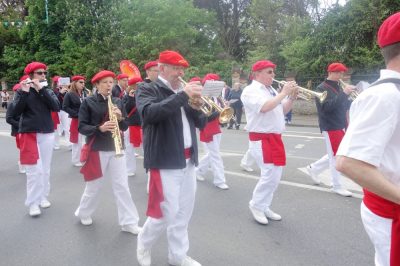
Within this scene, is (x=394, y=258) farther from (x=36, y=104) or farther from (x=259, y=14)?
(x=259, y=14)

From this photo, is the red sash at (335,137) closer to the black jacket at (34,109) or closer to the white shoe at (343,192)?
the white shoe at (343,192)

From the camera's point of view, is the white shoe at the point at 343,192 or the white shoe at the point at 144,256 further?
the white shoe at the point at 343,192

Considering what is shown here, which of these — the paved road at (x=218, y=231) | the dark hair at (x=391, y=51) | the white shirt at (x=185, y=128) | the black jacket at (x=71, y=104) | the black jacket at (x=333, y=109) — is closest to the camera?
the dark hair at (x=391, y=51)

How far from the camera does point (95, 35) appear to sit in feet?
83.0

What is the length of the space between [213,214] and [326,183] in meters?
2.42

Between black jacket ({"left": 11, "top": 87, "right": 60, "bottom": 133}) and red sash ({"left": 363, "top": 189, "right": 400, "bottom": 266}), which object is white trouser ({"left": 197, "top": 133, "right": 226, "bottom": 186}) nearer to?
black jacket ({"left": 11, "top": 87, "right": 60, "bottom": 133})

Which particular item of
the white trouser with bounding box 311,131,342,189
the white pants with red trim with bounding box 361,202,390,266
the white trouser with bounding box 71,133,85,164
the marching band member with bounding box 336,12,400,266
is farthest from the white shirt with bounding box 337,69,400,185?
the white trouser with bounding box 71,133,85,164

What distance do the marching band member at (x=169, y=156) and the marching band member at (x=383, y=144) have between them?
1.73 metres

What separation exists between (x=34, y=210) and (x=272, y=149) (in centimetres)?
335

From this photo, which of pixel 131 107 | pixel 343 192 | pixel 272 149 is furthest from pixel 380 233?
pixel 131 107

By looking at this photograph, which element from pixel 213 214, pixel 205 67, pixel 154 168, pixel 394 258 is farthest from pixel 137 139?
A: pixel 205 67

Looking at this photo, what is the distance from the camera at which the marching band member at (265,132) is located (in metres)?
4.81

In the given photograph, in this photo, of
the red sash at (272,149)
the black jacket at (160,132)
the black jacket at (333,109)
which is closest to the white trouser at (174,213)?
the black jacket at (160,132)

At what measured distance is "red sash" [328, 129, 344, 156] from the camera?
599 centimetres
